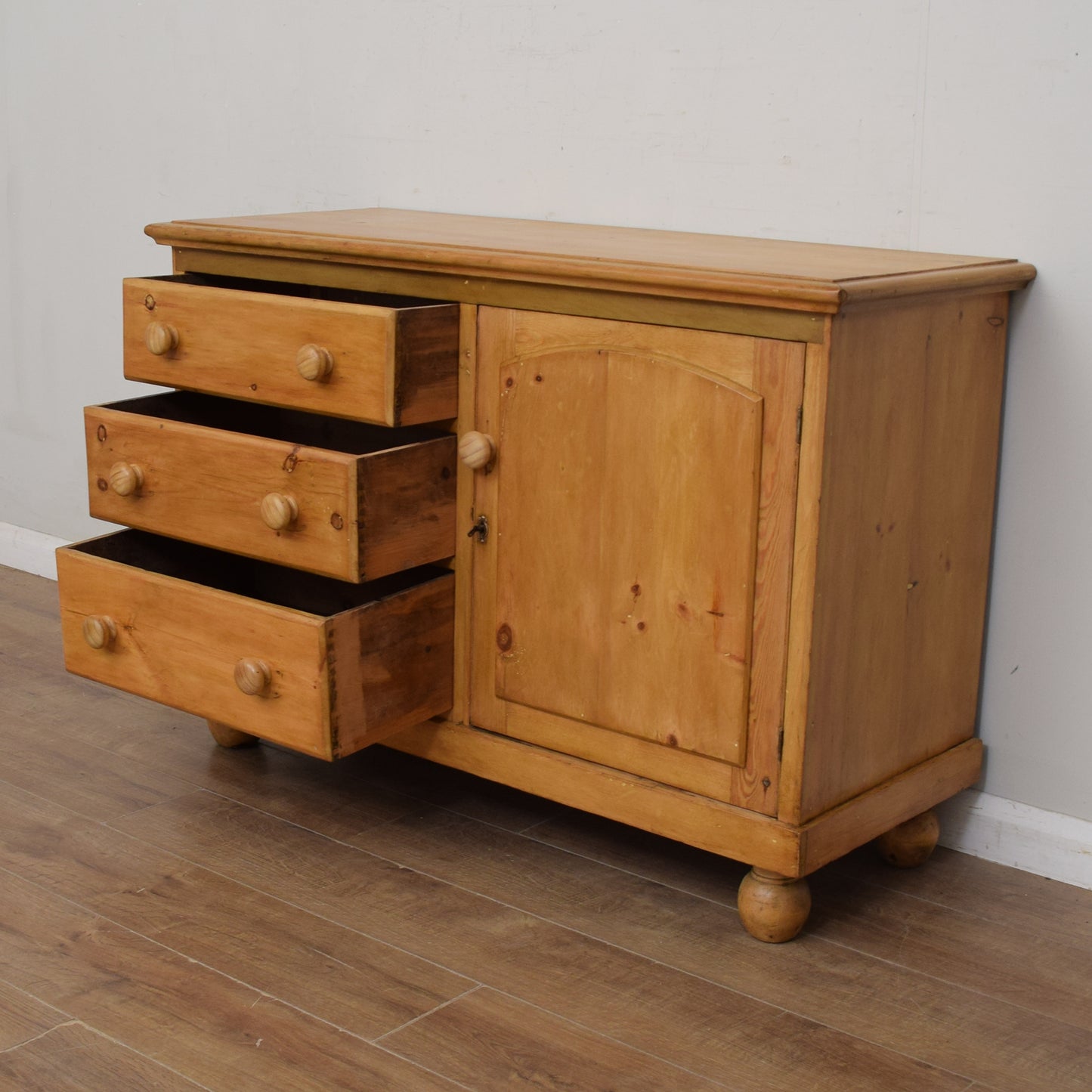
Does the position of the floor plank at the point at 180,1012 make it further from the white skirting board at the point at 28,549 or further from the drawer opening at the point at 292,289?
the white skirting board at the point at 28,549

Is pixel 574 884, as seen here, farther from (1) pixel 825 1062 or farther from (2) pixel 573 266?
(2) pixel 573 266

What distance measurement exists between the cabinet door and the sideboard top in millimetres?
56

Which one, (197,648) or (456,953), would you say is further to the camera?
(197,648)

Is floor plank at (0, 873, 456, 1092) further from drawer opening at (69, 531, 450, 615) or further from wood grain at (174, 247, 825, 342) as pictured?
wood grain at (174, 247, 825, 342)

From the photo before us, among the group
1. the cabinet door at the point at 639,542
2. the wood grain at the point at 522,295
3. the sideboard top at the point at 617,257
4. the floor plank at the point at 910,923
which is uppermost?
the sideboard top at the point at 617,257

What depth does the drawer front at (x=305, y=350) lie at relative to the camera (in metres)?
1.63

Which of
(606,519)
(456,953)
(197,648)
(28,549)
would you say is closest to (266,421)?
(197,648)

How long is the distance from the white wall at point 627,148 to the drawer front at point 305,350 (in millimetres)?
510

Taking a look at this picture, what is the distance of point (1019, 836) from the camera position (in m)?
1.81

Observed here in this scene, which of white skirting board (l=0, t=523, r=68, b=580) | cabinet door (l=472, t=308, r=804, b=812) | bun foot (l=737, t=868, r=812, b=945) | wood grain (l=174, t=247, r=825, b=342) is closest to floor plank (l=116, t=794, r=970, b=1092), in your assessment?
bun foot (l=737, t=868, r=812, b=945)

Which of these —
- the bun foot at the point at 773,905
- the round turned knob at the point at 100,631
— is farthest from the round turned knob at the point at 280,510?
the bun foot at the point at 773,905

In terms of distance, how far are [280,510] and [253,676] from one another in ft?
0.63

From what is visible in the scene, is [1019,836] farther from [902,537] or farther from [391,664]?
[391,664]

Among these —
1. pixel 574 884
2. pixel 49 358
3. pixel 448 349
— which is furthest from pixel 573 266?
pixel 49 358
